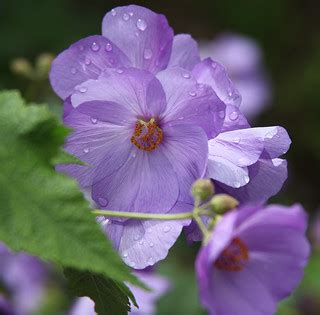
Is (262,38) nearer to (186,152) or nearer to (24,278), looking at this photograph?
(24,278)

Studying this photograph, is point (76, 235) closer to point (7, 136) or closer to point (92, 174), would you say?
point (7, 136)

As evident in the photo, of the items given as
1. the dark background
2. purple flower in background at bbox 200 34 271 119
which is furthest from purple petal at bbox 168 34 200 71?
purple flower in background at bbox 200 34 271 119

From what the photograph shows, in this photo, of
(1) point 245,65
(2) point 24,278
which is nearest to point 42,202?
(2) point 24,278

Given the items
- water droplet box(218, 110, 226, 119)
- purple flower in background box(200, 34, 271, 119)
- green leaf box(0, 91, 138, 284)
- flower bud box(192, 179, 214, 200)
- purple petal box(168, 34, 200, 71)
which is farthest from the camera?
purple flower in background box(200, 34, 271, 119)

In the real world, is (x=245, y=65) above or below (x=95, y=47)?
below

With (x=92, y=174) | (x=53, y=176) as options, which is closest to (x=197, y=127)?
(x=92, y=174)

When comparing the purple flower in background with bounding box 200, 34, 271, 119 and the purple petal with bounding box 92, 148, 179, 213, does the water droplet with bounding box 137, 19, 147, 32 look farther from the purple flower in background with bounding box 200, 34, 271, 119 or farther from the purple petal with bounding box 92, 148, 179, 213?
the purple flower in background with bounding box 200, 34, 271, 119
